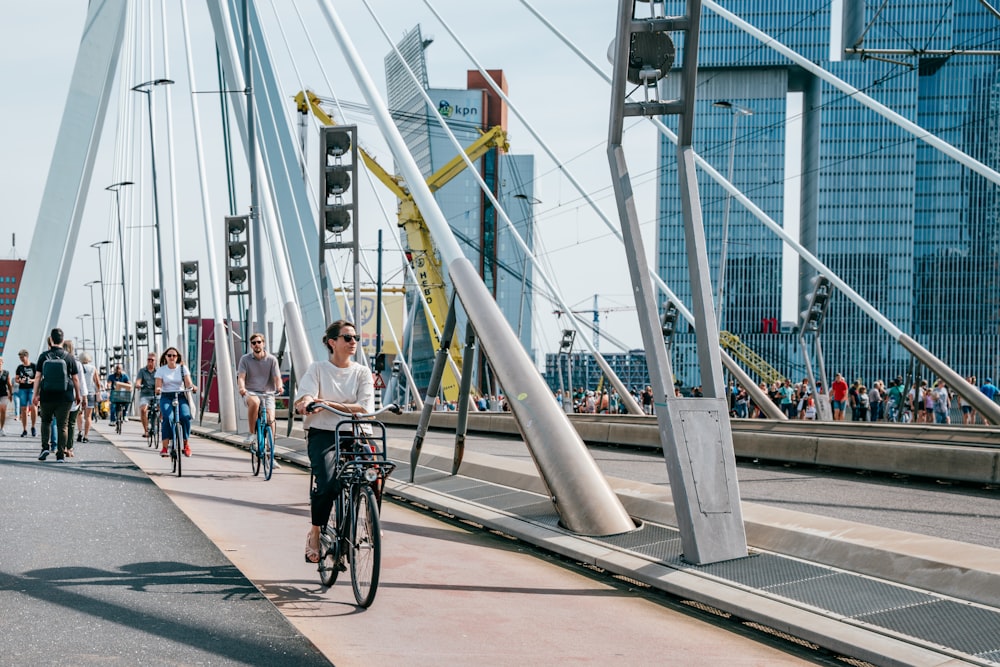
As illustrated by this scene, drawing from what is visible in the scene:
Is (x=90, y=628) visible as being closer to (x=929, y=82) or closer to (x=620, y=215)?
(x=620, y=215)

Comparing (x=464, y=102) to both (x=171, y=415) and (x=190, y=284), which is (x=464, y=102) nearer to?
(x=190, y=284)

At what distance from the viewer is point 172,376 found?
15219 mm

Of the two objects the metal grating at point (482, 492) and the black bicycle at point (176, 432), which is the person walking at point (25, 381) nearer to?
the black bicycle at point (176, 432)

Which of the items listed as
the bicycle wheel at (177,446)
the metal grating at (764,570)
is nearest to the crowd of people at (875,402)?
the bicycle wheel at (177,446)

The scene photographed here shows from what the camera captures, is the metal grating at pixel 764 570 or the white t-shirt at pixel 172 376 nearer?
the metal grating at pixel 764 570

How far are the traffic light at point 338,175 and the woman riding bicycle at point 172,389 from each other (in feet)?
11.1

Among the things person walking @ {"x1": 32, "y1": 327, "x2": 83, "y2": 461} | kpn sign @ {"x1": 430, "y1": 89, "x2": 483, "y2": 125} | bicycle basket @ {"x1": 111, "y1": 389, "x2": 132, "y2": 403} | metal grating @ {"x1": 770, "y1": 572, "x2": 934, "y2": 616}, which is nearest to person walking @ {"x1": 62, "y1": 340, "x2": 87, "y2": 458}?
person walking @ {"x1": 32, "y1": 327, "x2": 83, "y2": 461}

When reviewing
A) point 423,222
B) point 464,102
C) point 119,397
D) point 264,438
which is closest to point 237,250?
point 119,397

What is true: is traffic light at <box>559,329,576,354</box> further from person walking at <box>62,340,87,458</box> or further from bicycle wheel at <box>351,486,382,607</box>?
bicycle wheel at <box>351,486,382,607</box>

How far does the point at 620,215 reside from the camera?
7.83 meters

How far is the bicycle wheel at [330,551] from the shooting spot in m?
6.61

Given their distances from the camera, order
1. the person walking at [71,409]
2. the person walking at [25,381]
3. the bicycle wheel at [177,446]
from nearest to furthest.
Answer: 1. the bicycle wheel at [177,446]
2. the person walking at [71,409]
3. the person walking at [25,381]

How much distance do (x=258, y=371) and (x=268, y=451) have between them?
0.97 meters

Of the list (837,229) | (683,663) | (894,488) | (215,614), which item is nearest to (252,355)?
(894,488)
